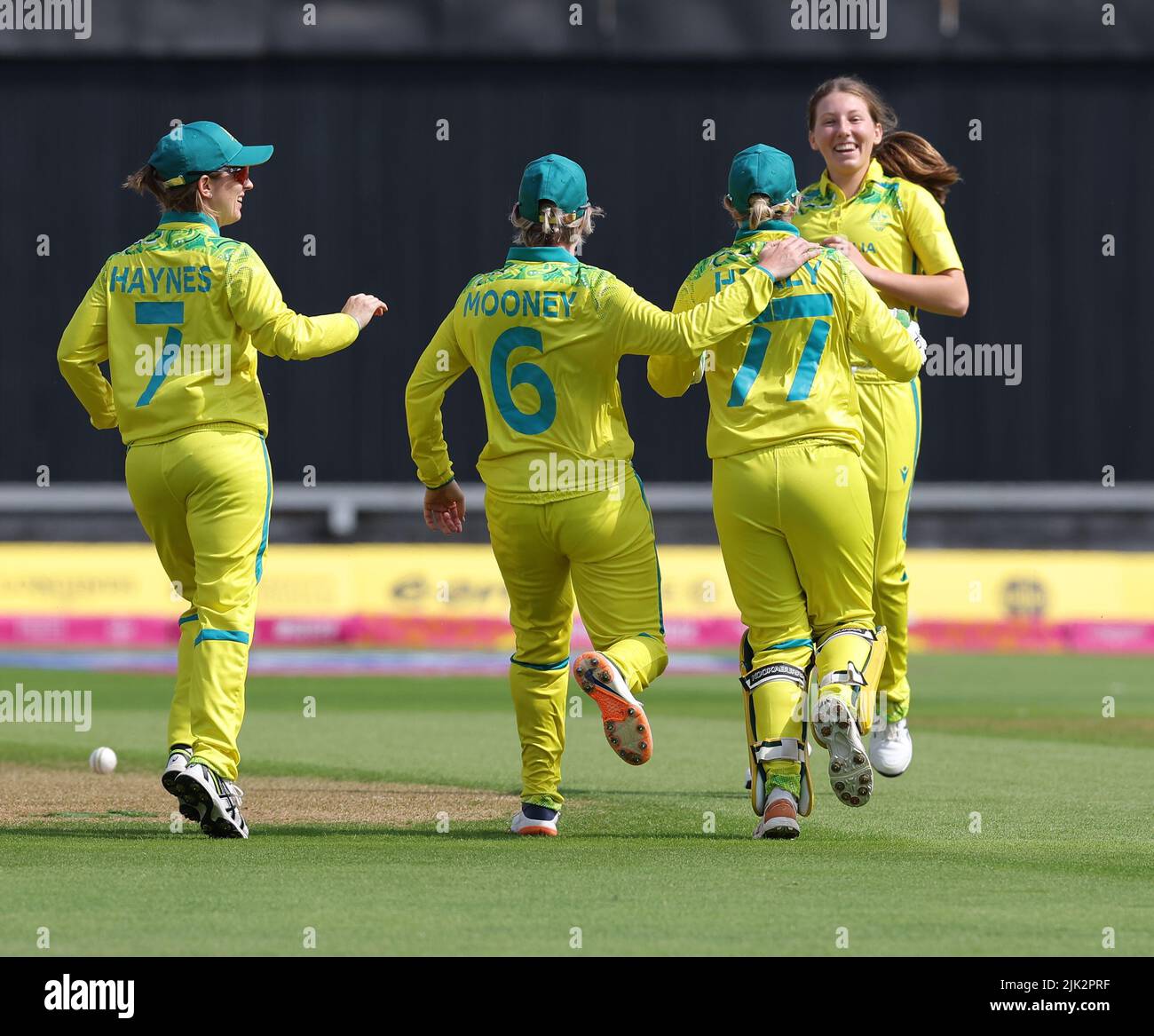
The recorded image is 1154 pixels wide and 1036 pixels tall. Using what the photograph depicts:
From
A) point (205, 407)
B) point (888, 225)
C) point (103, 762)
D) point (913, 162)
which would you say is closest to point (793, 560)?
point (888, 225)

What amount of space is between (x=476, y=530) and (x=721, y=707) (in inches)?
344

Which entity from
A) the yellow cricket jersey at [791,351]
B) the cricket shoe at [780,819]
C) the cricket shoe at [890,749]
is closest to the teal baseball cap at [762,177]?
the yellow cricket jersey at [791,351]

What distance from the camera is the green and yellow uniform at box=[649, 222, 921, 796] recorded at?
712cm

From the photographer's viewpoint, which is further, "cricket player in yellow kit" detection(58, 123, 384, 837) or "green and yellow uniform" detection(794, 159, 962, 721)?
"green and yellow uniform" detection(794, 159, 962, 721)

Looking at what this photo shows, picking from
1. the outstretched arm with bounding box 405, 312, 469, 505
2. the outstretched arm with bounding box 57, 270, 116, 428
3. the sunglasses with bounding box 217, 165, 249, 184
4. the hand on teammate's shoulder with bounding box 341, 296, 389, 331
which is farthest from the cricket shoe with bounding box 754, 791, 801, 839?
the sunglasses with bounding box 217, 165, 249, 184

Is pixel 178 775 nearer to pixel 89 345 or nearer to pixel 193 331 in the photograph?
pixel 193 331

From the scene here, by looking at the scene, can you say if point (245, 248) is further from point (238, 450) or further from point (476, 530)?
point (476, 530)

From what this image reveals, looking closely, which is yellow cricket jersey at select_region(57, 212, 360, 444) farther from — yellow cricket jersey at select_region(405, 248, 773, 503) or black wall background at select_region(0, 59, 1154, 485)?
black wall background at select_region(0, 59, 1154, 485)

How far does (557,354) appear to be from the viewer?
718 centimetres

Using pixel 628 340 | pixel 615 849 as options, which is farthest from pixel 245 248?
pixel 615 849

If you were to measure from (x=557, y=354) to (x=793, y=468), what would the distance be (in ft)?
2.97

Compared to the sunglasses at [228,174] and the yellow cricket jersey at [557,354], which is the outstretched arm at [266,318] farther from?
the yellow cricket jersey at [557,354]

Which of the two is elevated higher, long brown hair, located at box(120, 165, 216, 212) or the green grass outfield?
long brown hair, located at box(120, 165, 216, 212)

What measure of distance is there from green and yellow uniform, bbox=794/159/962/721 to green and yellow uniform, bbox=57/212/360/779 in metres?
2.21
